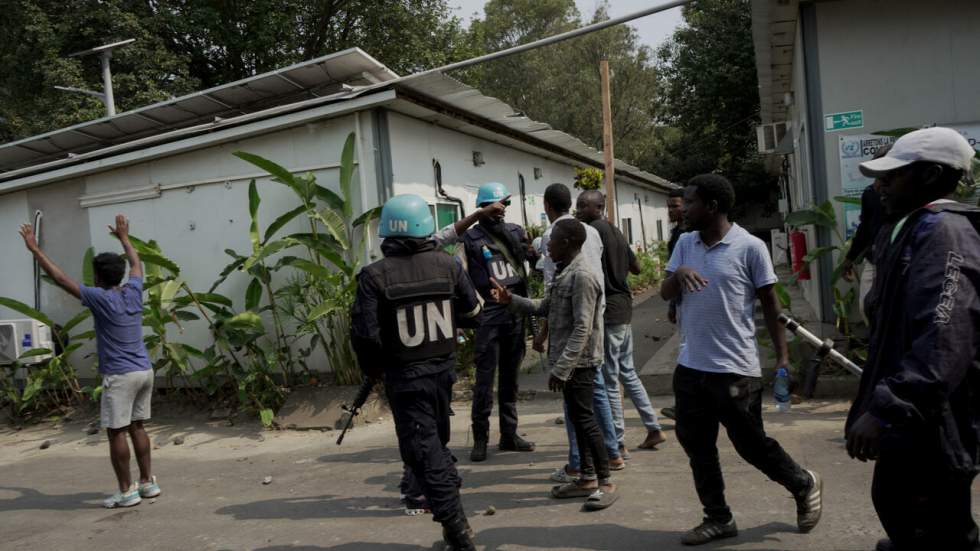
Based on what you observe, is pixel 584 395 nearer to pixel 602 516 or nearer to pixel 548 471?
pixel 602 516

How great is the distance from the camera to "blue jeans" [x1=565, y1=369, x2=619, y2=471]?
5.02 metres

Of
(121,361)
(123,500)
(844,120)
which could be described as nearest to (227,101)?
(121,361)

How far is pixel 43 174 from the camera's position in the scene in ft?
33.1

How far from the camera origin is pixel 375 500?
542 cm

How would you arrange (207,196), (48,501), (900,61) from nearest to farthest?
(48,501) < (900,61) < (207,196)

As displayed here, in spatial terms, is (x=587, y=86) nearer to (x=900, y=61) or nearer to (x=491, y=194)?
(x=900, y=61)

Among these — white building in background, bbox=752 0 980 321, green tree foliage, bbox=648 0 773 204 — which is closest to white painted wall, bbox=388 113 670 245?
white building in background, bbox=752 0 980 321

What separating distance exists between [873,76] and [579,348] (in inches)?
214

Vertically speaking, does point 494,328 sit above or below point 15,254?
below

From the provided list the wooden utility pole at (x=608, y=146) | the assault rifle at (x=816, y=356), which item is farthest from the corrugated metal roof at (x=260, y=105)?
the assault rifle at (x=816, y=356)

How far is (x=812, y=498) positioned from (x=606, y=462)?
1225 millimetres

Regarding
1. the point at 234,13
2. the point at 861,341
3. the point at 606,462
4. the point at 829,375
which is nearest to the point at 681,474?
the point at 606,462

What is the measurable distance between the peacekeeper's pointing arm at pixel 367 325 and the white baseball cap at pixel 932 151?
252 cm

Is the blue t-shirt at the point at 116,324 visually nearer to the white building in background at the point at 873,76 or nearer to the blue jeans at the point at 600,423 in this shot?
the blue jeans at the point at 600,423
